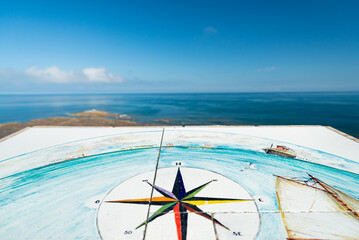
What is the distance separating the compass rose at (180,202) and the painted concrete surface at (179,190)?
4 centimetres

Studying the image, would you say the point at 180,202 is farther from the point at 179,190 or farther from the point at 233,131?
the point at 233,131

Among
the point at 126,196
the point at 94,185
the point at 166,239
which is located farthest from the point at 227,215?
the point at 94,185

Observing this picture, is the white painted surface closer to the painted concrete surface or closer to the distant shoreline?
the painted concrete surface

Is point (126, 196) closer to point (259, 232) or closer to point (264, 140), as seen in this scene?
point (259, 232)

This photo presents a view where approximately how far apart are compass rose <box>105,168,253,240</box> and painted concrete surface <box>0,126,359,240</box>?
38 mm

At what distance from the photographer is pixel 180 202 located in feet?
20.5

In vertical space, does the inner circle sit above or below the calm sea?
above

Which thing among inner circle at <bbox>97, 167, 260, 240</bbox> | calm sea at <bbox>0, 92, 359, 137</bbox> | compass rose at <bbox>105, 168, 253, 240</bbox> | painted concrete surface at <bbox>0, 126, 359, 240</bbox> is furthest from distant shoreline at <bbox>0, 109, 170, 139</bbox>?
compass rose at <bbox>105, 168, 253, 240</bbox>

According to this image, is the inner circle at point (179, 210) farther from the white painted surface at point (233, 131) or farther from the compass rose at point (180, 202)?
the white painted surface at point (233, 131)

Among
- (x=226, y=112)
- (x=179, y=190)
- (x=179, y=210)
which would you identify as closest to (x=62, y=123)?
(x=179, y=190)

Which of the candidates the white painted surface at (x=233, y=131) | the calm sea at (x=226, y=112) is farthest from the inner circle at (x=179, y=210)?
the calm sea at (x=226, y=112)

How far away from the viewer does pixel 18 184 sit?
7602 millimetres

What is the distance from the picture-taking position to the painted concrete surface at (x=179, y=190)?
525 cm

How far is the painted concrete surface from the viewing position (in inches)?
207
